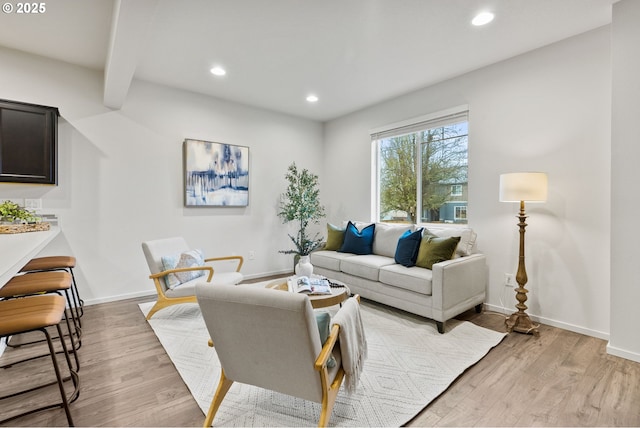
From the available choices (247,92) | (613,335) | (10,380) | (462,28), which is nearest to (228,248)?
(247,92)

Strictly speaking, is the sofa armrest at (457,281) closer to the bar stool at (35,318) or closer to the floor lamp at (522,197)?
the floor lamp at (522,197)

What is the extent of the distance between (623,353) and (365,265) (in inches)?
87.2

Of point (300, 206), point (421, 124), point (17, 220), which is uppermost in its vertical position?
point (421, 124)

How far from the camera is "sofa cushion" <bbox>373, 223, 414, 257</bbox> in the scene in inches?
152

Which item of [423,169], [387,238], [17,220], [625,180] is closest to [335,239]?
[387,238]

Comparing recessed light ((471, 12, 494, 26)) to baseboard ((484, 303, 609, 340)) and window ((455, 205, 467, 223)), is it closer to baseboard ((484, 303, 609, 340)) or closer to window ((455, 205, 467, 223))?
window ((455, 205, 467, 223))

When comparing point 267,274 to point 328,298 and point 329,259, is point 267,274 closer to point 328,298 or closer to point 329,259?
point 329,259

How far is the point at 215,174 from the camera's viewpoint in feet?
14.6

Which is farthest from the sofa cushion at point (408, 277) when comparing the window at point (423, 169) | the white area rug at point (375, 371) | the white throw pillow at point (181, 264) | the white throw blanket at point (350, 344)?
the white throw pillow at point (181, 264)

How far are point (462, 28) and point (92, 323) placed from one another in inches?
177

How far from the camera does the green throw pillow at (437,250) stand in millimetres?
3072

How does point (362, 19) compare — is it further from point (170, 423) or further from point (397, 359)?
point (170, 423)

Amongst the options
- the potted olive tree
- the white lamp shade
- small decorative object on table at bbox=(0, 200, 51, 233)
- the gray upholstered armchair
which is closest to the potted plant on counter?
small decorative object on table at bbox=(0, 200, 51, 233)

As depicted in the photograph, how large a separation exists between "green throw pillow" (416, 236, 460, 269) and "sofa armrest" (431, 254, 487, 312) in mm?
106
